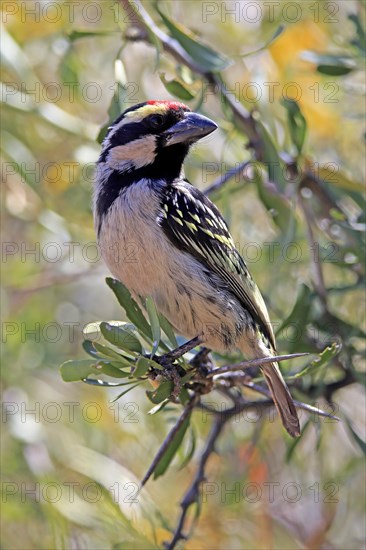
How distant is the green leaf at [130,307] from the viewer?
9.28 feet

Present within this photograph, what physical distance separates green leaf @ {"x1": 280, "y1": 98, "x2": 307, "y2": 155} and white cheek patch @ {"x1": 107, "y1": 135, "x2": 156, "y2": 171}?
56 centimetres

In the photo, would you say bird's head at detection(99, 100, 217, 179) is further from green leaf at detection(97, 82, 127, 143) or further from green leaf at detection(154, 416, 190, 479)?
green leaf at detection(154, 416, 190, 479)

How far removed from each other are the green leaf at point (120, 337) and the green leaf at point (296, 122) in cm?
138

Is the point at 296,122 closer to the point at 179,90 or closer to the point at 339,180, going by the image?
the point at 339,180

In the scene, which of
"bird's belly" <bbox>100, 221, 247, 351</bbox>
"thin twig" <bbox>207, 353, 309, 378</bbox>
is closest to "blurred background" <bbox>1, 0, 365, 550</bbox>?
"bird's belly" <bbox>100, 221, 247, 351</bbox>

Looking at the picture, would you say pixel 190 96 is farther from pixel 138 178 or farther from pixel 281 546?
pixel 281 546

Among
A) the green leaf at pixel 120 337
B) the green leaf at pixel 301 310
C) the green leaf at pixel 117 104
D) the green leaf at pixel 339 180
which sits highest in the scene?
the green leaf at pixel 117 104

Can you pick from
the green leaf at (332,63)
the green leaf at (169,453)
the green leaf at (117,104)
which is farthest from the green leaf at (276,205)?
the green leaf at (169,453)

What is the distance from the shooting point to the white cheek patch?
369 centimetres

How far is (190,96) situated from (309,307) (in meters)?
0.96

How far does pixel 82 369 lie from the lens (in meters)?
2.60

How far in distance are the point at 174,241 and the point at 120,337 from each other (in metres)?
0.88

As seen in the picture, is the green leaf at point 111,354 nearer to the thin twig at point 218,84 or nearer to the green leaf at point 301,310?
the green leaf at point 301,310

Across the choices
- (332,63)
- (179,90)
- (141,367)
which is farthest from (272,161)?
(141,367)
